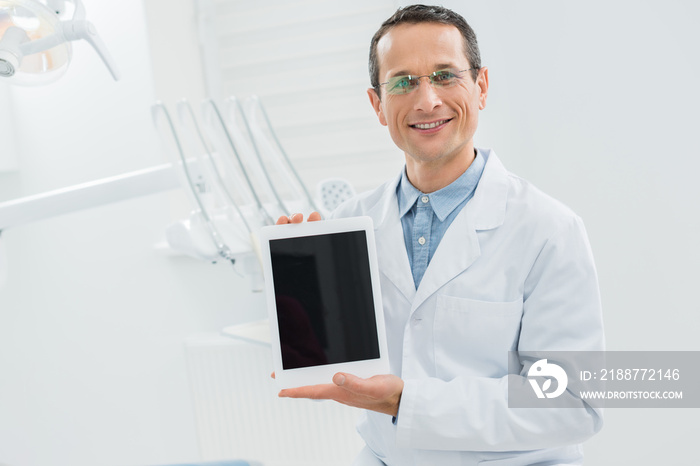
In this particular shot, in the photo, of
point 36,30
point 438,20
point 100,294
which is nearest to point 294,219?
point 438,20

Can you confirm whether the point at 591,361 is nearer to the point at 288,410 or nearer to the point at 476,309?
the point at 476,309

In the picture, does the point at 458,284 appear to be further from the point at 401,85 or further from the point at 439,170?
the point at 401,85

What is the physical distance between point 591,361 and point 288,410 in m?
1.27

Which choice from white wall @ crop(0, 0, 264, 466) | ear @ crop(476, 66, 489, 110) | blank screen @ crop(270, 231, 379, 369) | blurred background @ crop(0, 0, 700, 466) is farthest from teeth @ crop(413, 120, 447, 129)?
white wall @ crop(0, 0, 264, 466)

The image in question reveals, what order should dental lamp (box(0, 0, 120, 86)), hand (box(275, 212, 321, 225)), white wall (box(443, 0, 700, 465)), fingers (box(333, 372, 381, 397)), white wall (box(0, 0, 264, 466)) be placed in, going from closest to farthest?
fingers (box(333, 372, 381, 397)), hand (box(275, 212, 321, 225)), dental lamp (box(0, 0, 120, 86)), white wall (box(443, 0, 700, 465)), white wall (box(0, 0, 264, 466))

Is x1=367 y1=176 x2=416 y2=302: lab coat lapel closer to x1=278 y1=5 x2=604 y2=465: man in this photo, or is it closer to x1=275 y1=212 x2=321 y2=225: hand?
x1=278 y1=5 x2=604 y2=465: man

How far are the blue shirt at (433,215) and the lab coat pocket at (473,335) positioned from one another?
0.10 meters

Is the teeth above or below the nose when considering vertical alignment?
below

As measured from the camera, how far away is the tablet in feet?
3.30

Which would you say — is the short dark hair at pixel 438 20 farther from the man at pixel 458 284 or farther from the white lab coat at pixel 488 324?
the white lab coat at pixel 488 324

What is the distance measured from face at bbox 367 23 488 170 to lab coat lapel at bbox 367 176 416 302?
0.39 ft

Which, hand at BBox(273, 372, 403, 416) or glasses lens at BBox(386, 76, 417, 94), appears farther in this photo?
glasses lens at BBox(386, 76, 417, 94)

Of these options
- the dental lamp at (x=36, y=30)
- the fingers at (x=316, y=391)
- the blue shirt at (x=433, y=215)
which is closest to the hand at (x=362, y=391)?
the fingers at (x=316, y=391)

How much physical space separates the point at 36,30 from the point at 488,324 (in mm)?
955
